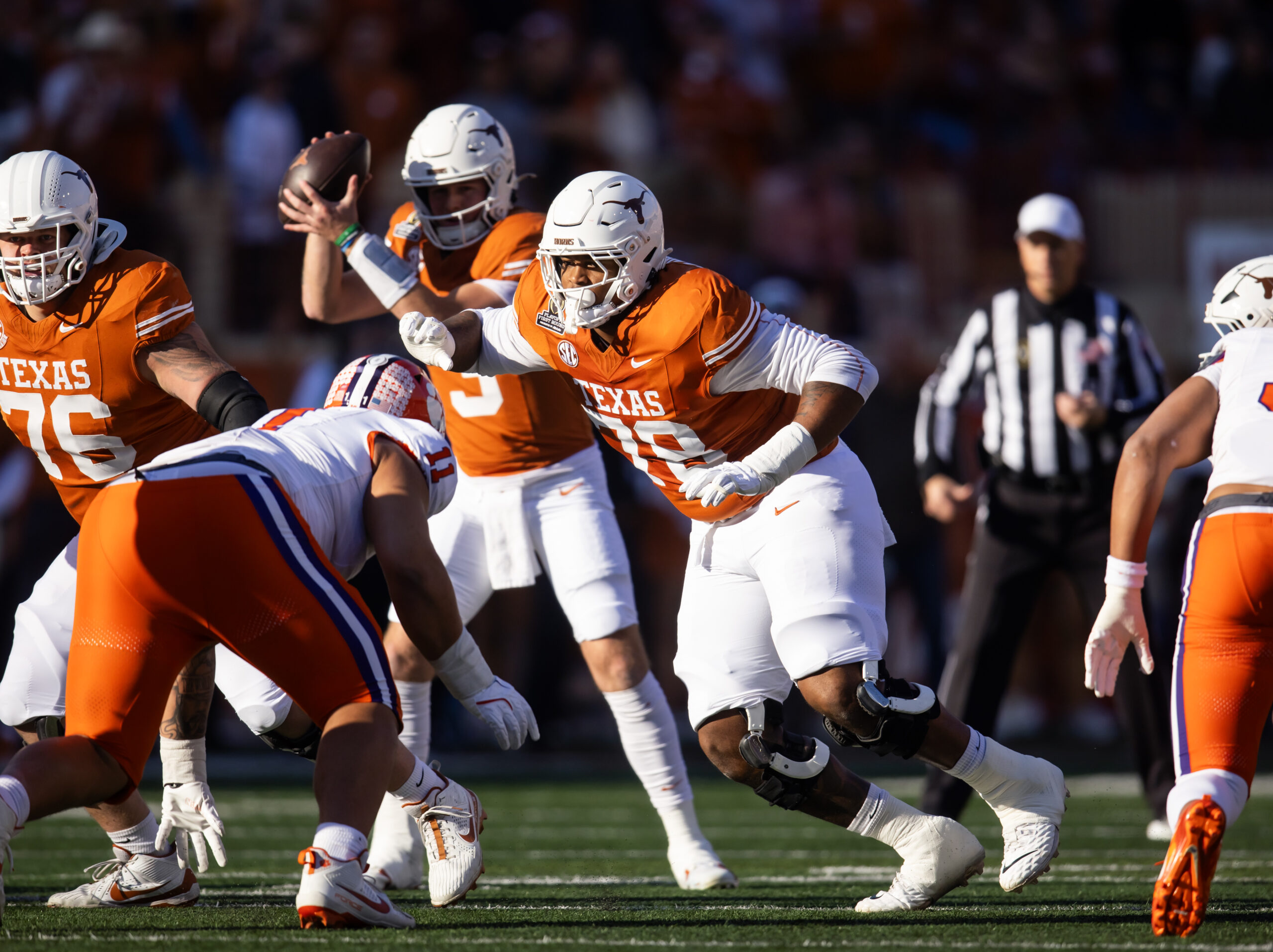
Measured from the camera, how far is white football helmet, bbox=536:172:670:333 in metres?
4.07

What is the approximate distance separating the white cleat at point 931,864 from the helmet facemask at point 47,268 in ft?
8.43

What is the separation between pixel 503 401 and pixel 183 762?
150 centimetres

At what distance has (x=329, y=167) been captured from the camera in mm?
4812

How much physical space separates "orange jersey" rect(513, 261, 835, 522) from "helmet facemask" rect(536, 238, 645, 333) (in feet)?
0.15

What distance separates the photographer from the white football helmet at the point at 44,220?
13.9 feet

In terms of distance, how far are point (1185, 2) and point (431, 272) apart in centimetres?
1028

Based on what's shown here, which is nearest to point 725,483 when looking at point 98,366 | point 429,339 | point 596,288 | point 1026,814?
point 596,288

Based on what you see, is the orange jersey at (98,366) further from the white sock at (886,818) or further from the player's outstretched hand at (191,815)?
the white sock at (886,818)

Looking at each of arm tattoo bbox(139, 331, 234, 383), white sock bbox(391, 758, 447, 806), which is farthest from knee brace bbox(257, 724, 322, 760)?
arm tattoo bbox(139, 331, 234, 383)

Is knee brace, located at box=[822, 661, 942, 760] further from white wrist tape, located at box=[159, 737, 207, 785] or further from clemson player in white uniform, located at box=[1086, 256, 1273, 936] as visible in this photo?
white wrist tape, located at box=[159, 737, 207, 785]

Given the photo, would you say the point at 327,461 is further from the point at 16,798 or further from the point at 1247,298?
the point at 1247,298

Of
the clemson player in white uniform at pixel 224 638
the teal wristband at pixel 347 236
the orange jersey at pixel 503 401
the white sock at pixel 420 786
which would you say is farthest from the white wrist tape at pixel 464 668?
the teal wristband at pixel 347 236

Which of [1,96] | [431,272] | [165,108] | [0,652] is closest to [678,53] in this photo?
[165,108]

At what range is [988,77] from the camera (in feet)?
42.1
